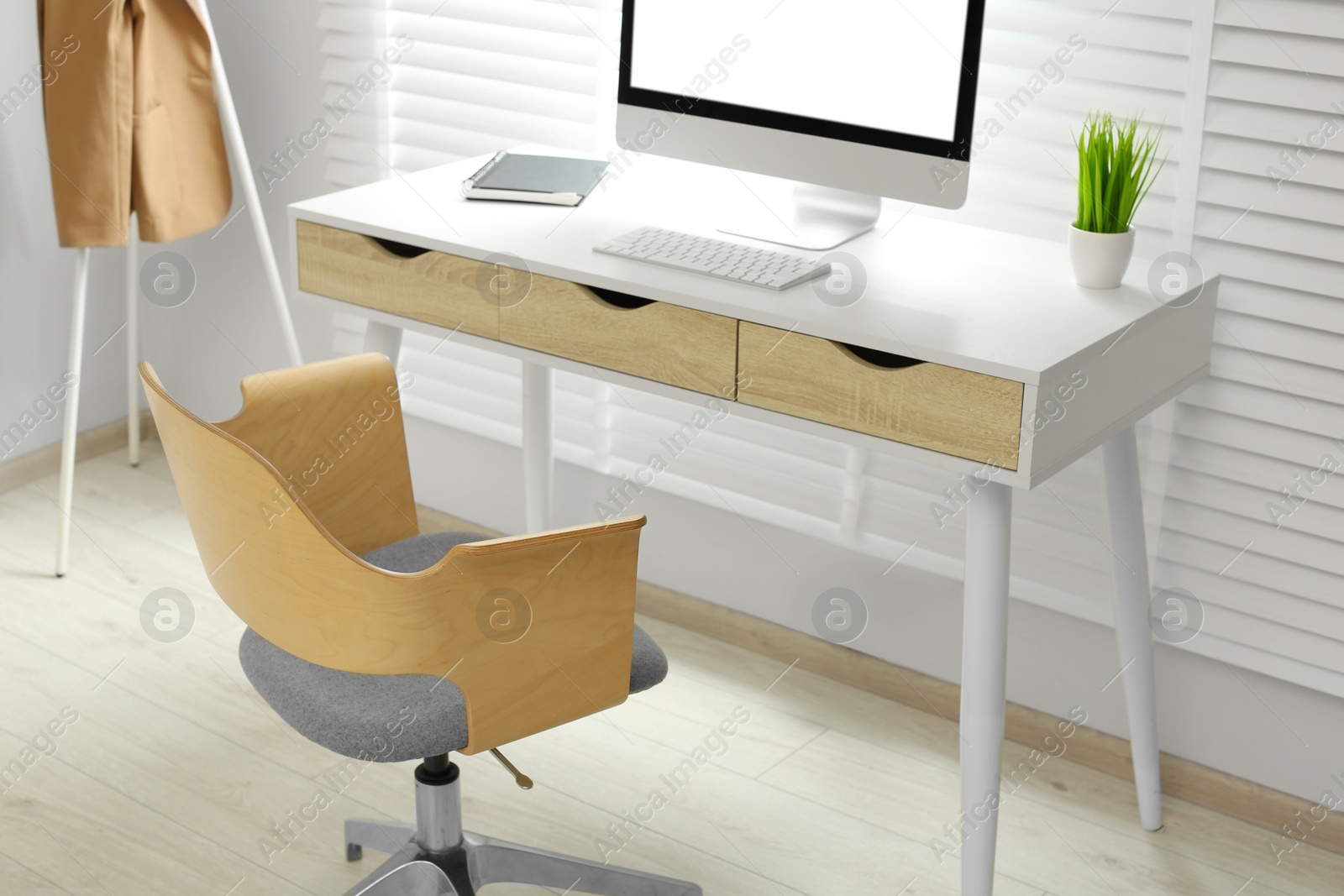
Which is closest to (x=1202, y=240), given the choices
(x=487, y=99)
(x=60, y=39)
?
(x=487, y=99)

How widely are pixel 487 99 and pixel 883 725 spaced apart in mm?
1303

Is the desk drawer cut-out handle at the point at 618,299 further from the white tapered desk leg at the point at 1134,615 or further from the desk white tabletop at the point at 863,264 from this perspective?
the white tapered desk leg at the point at 1134,615

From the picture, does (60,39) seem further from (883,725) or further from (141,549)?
(883,725)

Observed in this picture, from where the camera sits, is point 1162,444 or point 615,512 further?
point 615,512

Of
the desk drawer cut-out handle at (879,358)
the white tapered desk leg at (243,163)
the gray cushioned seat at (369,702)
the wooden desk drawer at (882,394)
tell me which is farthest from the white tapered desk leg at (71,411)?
the desk drawer cut-out handle at (879,358)

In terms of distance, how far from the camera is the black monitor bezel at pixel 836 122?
170 centimetres

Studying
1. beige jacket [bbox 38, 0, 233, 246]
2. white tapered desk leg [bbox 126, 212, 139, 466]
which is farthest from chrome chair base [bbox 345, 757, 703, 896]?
white tapered desk leg [bbox 126, 212, 139, 466]

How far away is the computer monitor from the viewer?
1.75 meters

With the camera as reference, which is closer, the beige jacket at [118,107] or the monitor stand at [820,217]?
the monitor stand at [820,217]

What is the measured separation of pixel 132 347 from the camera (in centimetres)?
303

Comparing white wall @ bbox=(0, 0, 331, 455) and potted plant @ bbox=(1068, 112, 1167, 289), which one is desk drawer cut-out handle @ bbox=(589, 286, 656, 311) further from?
white wall @ bbox=(0, 0, 331, 455)

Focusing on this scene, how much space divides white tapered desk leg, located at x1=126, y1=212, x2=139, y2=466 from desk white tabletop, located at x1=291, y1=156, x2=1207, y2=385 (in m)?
1.01

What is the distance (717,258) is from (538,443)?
70cm

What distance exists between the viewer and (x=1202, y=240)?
6.22ft
